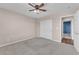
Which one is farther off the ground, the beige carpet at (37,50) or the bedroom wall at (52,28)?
the bedroom wall at (52,28)

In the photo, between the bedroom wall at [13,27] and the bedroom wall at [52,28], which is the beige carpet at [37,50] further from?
the bedroom wall at [52,28]

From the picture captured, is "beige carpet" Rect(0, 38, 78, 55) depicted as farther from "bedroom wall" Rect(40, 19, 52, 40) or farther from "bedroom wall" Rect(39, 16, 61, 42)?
"bedroom wall" Rect(40, 19, 52, 40)

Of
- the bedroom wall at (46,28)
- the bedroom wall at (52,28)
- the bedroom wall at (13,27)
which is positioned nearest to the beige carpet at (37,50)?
the bedroom wall at (13,27)

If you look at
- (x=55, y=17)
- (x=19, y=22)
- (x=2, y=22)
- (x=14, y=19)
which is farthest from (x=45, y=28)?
(x=2, y=22)

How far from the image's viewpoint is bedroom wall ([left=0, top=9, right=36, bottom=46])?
11.6 ft

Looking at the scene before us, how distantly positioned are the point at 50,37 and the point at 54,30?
586mm

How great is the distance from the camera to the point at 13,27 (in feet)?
13.5

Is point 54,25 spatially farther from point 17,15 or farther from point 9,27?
point 9,27

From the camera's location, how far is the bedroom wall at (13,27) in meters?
3.53

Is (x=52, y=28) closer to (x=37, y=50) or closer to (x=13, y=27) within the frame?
(x=13, y=27)

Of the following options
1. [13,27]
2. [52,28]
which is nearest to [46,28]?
[52,28]

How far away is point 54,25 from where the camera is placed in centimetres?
491

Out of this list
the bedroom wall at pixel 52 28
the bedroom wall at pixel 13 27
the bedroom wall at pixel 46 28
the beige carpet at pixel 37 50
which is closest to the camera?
the beige carpet at pixel 37 50

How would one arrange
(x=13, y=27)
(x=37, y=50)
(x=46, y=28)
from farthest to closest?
(x=46, y=28) < (x=13, y=27) < (x=37, y=50)
